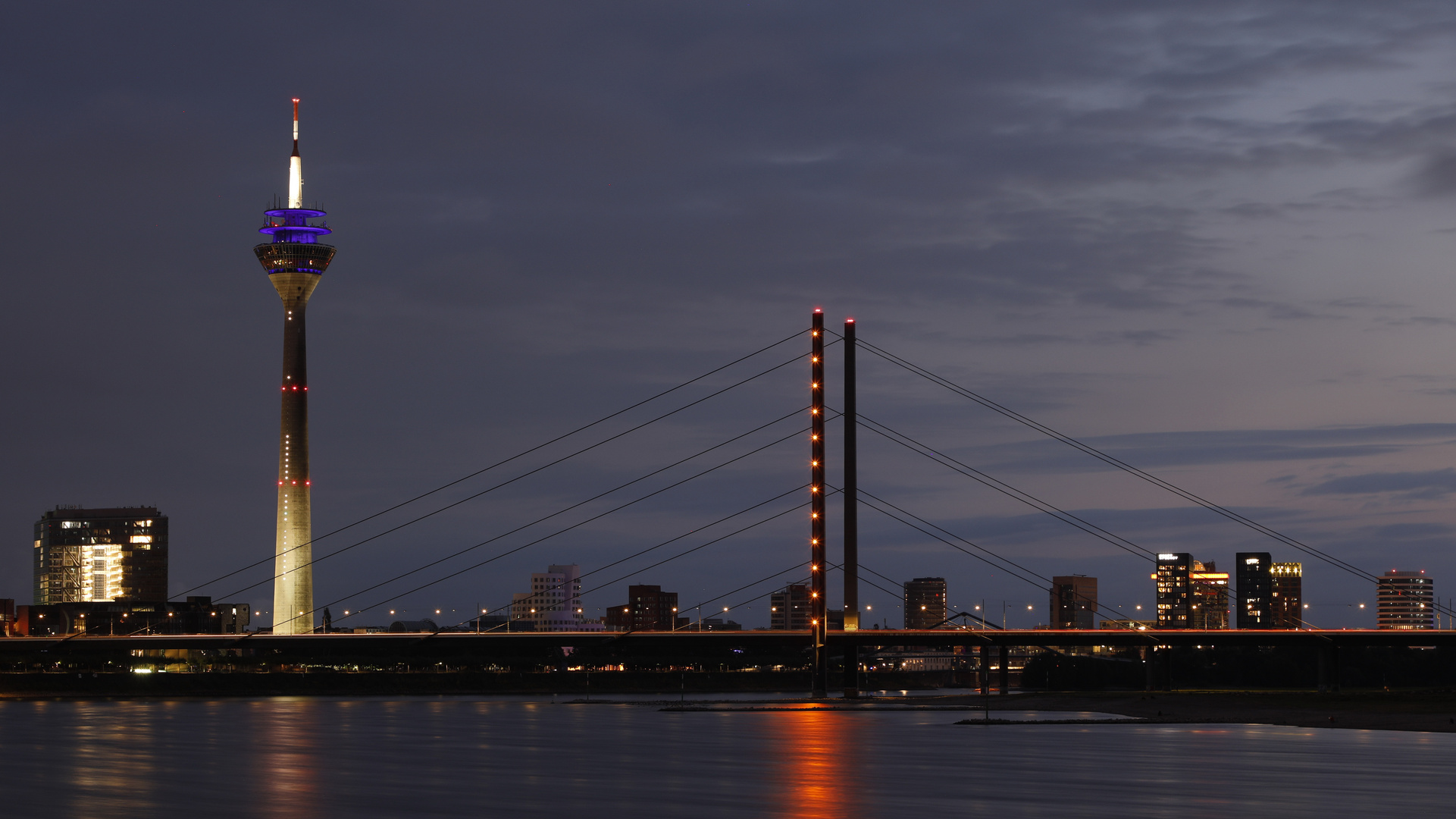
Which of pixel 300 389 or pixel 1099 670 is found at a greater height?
pixel 300 389

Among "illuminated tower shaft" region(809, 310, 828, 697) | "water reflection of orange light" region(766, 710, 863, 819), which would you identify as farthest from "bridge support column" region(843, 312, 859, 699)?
"water reflection of orange light" region(766, 710, 863, 819)

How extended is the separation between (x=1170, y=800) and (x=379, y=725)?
45.8 metres

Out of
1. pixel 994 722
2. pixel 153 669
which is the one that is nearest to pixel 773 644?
pixel 994 722

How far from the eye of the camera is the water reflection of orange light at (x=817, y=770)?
30141 mm

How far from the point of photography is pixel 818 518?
10944 cm

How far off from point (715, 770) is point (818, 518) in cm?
6944

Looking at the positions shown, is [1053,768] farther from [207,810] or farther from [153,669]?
[153,669]

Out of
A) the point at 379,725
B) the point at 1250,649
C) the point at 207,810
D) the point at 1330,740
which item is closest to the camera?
the point at 207,810

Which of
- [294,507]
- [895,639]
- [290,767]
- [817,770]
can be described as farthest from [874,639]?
[294,507]

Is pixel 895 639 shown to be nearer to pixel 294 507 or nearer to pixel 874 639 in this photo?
pixel 874 639

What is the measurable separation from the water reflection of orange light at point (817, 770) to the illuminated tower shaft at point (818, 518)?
105ft

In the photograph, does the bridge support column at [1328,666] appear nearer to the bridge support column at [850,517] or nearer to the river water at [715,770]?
the bridge support column at [850,517]

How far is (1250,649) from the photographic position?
183m

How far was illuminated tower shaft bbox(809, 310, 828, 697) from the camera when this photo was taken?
106m
